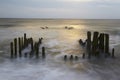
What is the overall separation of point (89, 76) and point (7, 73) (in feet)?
19.9

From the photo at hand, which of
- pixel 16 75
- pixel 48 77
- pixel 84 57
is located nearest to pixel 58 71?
pixel 48 77

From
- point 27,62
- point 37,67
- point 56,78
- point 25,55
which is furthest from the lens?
point 25,55

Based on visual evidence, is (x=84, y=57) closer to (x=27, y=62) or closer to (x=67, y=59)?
(x=67, y=59)

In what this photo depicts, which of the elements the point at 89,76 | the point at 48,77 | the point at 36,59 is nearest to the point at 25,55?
the point at 36,59

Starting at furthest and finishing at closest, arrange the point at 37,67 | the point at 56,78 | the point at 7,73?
the point at 37,67
the point at 7,73
the point at 56,78

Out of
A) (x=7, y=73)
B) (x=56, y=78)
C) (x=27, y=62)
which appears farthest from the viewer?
(x=27, y=62)

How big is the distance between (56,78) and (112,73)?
14.5 feet

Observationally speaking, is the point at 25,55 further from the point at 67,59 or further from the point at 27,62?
the point at 67,59

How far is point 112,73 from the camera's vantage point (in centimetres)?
1584

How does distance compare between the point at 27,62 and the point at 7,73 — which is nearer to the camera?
the point at 7,73

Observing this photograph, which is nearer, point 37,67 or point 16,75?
point 16,75

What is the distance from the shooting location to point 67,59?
2003 cm

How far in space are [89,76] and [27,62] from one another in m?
6.11

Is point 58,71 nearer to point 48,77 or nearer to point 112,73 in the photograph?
point 48,77
